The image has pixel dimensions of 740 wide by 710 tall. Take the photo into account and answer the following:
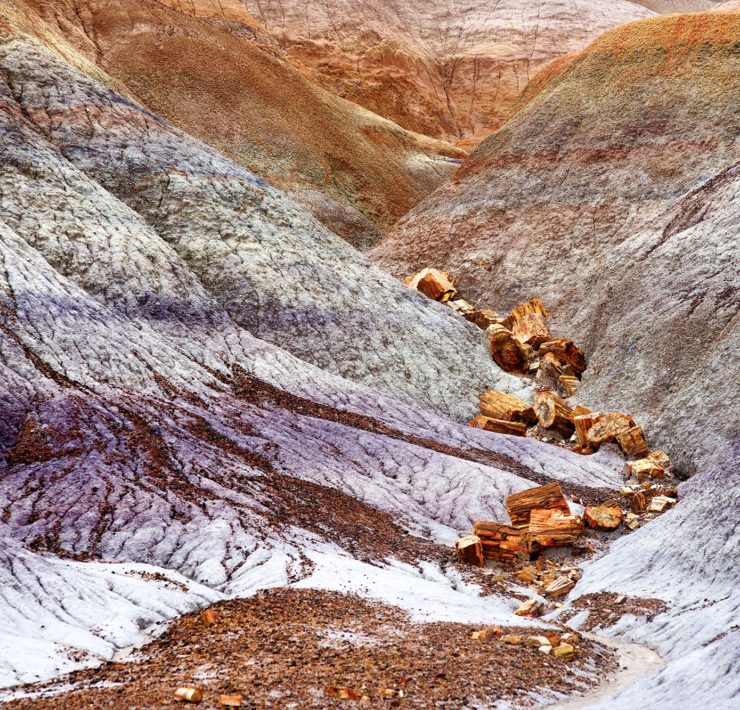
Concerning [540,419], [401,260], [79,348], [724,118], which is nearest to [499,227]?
[401,260]

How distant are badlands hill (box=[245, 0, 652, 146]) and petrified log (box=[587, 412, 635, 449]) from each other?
181ft

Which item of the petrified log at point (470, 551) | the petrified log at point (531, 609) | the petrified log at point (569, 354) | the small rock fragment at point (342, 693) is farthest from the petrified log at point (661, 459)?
the small rock fragment at point (342, 693)

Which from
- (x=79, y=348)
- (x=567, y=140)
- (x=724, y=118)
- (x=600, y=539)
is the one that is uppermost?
(x=724, y=118)

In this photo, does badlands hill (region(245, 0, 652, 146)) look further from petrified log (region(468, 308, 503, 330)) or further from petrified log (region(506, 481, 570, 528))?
petrified log (region(506, 481, 570, 528))

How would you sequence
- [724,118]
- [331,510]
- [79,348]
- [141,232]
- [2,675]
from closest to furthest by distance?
[2,675], [331,510], [79,348], [141,232], [724,118]

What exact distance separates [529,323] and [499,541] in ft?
58.2

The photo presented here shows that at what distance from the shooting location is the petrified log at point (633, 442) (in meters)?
22.9

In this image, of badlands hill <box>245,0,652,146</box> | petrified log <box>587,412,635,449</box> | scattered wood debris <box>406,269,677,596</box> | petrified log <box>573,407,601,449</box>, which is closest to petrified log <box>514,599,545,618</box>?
scattered wood debris <box>406,269,677,596</box>

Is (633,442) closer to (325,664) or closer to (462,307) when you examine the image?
(462,307)

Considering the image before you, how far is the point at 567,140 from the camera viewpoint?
4159 cm

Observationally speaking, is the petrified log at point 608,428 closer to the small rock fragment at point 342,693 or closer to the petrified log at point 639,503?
the petrified log at point 639,503

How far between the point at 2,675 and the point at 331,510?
818 cm

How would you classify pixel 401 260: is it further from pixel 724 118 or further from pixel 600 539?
pixel 600 539

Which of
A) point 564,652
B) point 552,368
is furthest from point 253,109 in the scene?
point 564,652
